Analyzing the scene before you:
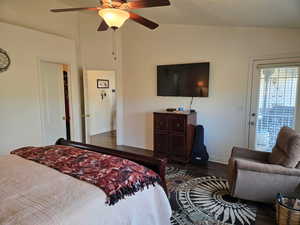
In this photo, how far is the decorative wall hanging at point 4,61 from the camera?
303cm

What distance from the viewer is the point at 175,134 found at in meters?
3.85

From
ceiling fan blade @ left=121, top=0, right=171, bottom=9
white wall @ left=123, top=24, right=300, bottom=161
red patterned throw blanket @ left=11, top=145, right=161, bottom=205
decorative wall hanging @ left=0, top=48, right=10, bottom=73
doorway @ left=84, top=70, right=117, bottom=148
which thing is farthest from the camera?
doorway @ left=84, top=70, right=117, bottom=148

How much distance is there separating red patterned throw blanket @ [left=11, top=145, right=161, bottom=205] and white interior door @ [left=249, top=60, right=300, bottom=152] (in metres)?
2.57

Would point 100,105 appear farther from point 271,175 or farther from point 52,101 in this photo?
point 271,175

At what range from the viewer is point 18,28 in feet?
10.5

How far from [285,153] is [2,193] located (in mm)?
2883

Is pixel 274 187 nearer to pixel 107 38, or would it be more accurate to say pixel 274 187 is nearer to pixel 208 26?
pixel 208 26

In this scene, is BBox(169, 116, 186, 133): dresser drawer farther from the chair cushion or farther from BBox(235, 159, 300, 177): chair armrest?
the chair cushion

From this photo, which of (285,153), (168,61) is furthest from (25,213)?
(168,61)

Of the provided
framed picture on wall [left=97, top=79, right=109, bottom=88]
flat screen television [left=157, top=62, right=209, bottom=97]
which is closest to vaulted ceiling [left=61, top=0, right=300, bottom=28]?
flat screen television [left=157, top=62, right=209, bottom=97]

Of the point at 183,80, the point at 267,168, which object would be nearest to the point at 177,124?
the point at 183,80

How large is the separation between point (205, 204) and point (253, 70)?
243 cm

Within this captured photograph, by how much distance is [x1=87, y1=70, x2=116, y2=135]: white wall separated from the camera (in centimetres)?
645

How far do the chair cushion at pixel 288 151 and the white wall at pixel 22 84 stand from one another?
3872 mm
